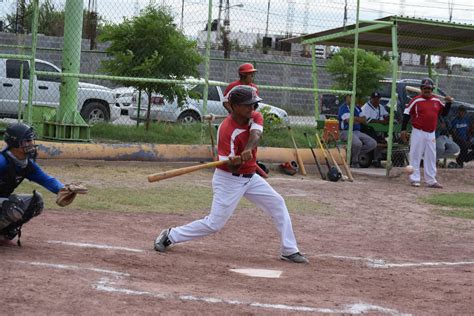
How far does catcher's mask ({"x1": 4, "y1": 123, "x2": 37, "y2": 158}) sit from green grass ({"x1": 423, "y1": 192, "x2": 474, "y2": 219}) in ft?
21.4

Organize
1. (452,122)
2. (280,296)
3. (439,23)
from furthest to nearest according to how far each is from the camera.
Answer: (452,122) → (439,23) → (280,296)

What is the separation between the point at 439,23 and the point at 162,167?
A: 6.14m

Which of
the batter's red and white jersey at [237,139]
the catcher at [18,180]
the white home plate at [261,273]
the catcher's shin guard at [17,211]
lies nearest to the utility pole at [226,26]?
the batter's red and white jersey at [237,139]

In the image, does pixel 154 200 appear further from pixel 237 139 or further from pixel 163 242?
pixel 237 139

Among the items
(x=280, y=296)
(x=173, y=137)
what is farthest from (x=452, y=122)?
(x=280, y=296)

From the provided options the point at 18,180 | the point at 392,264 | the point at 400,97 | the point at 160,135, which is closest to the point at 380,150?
the point at 400,97

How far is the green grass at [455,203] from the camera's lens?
37.0 ft

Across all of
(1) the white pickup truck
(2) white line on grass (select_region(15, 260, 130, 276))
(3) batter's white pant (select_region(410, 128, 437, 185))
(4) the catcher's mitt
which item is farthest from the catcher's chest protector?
(1) the white pickup truck

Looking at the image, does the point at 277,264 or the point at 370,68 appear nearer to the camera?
the point at 277,264

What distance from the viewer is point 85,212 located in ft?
30.6

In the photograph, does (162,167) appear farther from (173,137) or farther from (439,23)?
(439,23)

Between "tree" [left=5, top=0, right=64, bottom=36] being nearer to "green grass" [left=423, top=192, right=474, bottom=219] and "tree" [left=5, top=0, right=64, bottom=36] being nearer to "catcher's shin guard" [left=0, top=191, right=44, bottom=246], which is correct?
"green grass" [left=423, top=192, right=474, bottom=219]

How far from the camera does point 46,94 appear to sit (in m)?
18.6

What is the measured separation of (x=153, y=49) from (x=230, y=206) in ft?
30.5
